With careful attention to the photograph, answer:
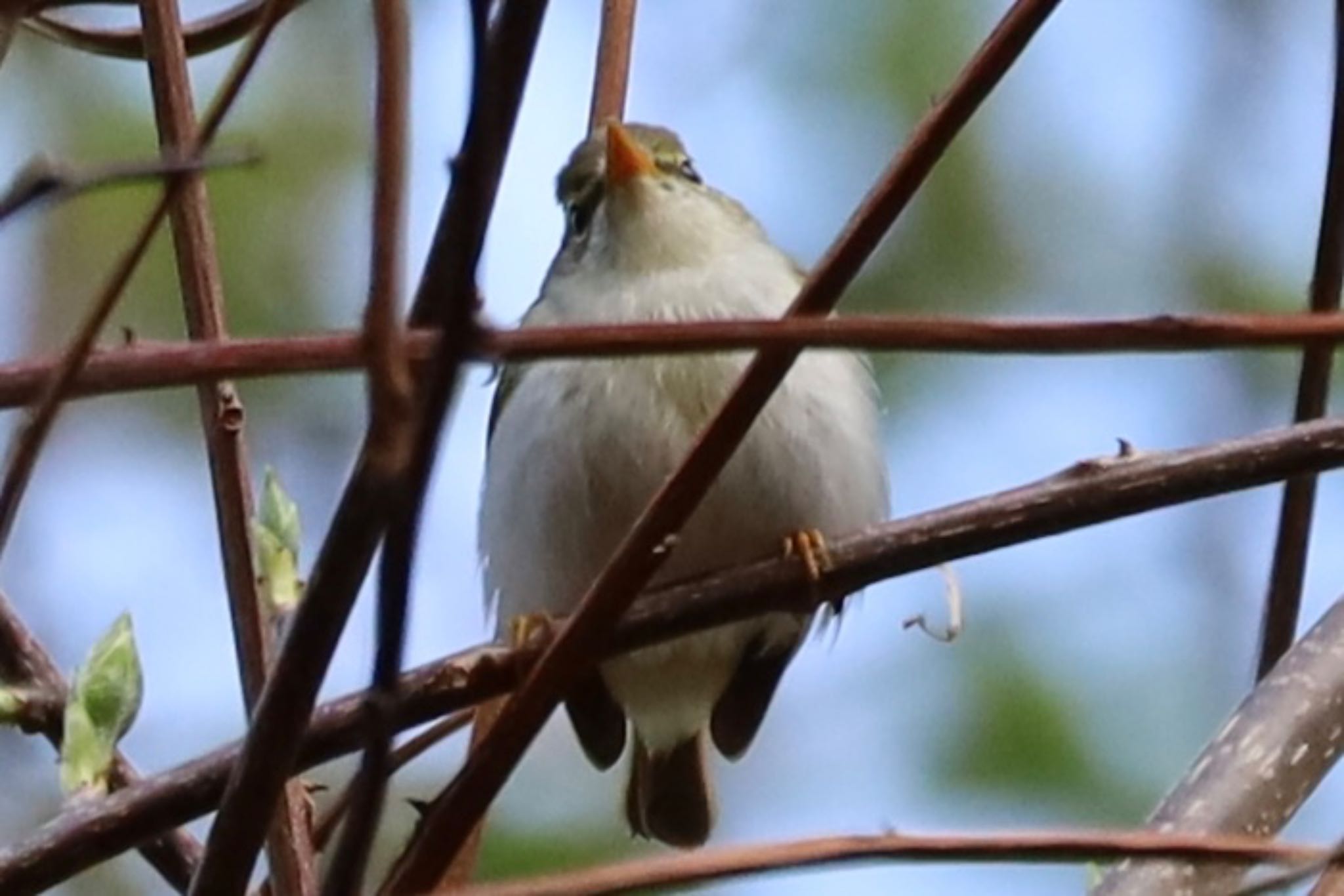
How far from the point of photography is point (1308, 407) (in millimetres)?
1010

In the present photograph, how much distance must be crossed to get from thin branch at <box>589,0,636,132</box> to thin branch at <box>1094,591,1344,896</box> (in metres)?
0.57

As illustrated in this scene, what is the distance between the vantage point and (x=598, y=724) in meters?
2.28

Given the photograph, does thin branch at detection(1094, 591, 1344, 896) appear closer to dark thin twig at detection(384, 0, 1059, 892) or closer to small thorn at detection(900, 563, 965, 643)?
small thorn at detection(900, 563, 965, 643)

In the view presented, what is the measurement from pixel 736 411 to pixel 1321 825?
265cm

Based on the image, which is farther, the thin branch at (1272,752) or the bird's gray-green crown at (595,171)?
the bird's gray-green crown at (595,171)

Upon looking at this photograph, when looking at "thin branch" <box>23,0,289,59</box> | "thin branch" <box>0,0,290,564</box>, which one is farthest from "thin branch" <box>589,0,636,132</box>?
"thin branch" <box>0,0,290,564</box>

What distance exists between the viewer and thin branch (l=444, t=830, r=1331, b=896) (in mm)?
662

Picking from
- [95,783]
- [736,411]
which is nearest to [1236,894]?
[736,411]

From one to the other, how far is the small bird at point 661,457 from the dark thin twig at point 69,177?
3.94ft

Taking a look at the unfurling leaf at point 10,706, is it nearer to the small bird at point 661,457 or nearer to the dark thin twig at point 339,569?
Result: the dark thin twig at point 339,569

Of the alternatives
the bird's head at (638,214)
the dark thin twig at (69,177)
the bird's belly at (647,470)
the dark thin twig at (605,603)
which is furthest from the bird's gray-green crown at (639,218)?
the dark thin twig at (69,177)

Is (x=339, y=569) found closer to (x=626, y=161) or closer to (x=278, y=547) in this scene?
(x=278, y=547)

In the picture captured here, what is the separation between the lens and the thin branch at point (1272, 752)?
1.08 metres

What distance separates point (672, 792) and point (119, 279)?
6.11 feet
